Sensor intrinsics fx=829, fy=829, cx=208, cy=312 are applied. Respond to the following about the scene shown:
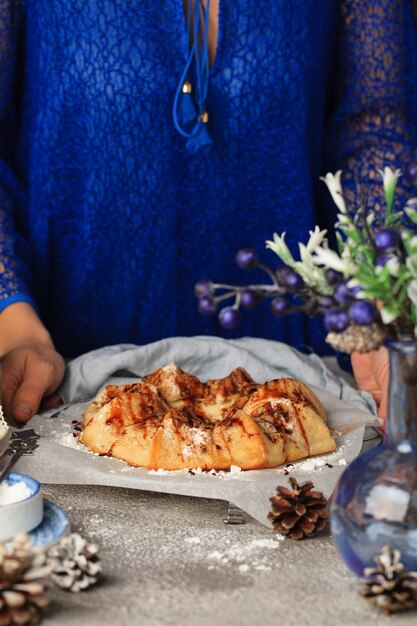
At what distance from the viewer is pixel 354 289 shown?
2.24 ft

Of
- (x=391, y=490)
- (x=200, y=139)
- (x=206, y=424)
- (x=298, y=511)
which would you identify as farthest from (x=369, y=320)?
(x=200, y=139)

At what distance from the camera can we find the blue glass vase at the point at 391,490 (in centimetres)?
72

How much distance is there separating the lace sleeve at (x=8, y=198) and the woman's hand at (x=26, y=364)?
0.04 m

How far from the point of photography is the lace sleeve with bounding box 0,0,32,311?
1431 mm

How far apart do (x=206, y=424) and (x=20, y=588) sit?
473 millimetres

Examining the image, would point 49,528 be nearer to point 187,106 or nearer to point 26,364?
point 26,364

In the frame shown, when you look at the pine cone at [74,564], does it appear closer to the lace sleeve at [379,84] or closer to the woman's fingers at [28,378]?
the woman's fingers at [28,378]

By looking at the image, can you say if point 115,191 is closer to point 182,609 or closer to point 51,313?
point 51,313

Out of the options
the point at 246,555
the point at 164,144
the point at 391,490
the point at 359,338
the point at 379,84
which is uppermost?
the point at 379,84

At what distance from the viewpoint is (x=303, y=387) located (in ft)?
3.87

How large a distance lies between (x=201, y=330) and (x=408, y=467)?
1.00m

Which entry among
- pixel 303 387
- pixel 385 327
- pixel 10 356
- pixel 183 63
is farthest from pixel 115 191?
pixel 385 327

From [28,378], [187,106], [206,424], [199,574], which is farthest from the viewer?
[187,106]

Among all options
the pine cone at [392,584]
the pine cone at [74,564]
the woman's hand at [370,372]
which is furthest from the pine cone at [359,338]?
the woman's hand at [370,372]
